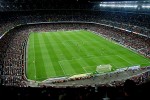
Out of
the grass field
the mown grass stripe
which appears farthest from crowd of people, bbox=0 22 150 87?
the mown grass stripe

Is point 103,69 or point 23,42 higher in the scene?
point 23,42

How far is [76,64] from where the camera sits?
39.4m

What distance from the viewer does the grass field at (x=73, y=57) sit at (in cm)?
3641

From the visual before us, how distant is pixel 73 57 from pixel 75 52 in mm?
4125

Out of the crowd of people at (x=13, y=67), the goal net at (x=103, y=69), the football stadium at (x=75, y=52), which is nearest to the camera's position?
the football stadium at (x=75, y=52)

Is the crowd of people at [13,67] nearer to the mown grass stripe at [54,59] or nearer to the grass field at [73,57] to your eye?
the grass field at [73,57]

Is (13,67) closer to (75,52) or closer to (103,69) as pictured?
(103,69)

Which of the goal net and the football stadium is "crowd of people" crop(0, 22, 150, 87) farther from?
the goal net

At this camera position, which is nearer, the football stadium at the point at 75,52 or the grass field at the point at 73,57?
the football stadium at the point at 75,52

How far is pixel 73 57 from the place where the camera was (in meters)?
43.6

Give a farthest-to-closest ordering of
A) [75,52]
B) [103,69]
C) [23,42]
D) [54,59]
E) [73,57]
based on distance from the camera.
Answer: [23,42], [75,52], [73,57], [54,59], [103,69]

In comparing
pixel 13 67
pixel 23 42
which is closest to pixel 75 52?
pixel 23 42

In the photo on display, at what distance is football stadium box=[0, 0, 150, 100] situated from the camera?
356 inches

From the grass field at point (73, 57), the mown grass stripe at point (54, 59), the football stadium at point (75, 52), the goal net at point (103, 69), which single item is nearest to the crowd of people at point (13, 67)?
the football stadium at point (75, 52)
